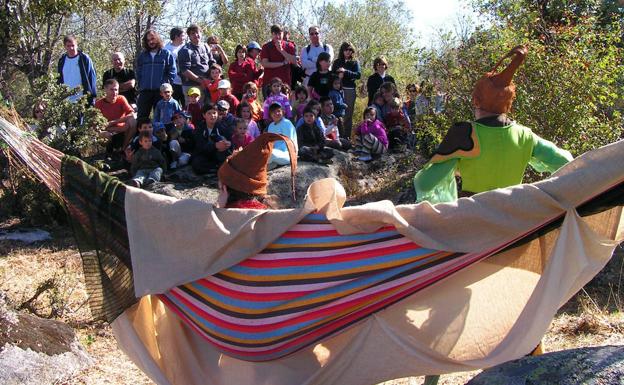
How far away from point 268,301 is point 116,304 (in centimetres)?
81

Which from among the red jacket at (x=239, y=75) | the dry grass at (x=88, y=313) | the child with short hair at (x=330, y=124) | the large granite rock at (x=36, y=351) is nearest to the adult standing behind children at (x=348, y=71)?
the child with short hair at (x=330, y=124)

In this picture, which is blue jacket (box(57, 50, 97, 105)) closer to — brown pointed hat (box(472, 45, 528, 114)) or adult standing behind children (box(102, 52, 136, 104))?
adult standing behind children (box(102, 52, 136, 104))

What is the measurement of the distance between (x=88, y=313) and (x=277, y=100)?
4708 mm

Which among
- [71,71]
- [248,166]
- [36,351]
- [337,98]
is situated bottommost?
[36,351]

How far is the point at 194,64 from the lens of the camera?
414 inches

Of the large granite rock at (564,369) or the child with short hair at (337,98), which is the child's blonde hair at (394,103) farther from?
the large granite rock at (564,369)

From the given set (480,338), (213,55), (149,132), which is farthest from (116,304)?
(213,55)

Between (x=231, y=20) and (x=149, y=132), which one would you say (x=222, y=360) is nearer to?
(x=149, y=132)

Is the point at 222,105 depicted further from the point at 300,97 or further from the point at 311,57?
the point at 311,57

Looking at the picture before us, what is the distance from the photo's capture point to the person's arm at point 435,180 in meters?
3.98

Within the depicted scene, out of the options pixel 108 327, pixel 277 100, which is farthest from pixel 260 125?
pixel 108 327

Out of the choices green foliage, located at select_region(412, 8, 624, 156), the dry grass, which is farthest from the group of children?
green foliage, located at select_region(412, 8, 624, 156)

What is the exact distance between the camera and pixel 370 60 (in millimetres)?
21891

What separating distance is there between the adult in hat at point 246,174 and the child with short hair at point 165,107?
6.01 m
